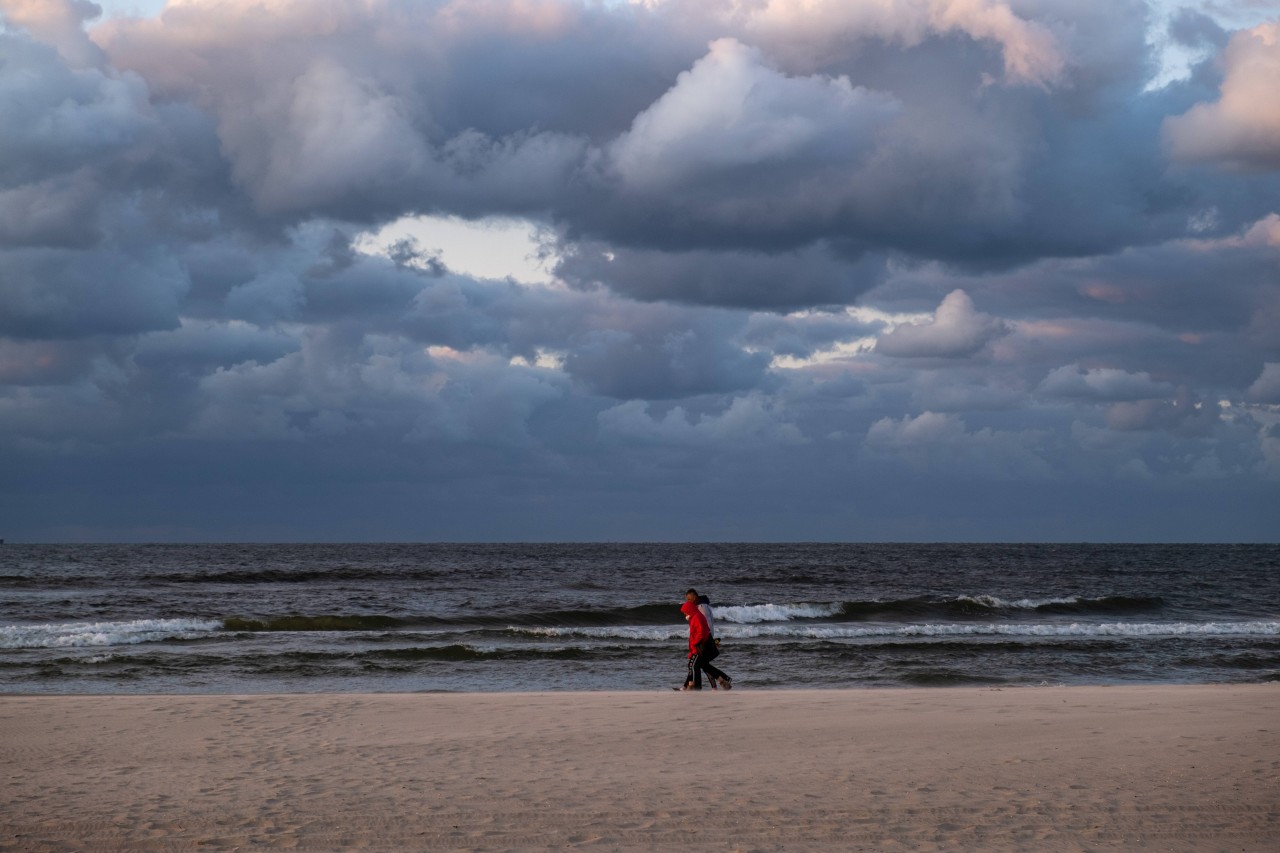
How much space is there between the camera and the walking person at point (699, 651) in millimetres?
16953

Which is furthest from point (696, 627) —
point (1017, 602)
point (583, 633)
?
point (1017, 602)

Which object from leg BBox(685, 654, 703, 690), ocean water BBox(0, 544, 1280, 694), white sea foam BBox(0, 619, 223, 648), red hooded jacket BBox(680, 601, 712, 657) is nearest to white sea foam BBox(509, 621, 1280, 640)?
ocean water BBox(0, 544, 1280, 694)

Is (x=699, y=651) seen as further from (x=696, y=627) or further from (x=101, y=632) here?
(x=101, y=632)

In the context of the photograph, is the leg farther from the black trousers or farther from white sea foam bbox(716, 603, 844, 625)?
white sea foam bbox(716, 603, 844, 625)

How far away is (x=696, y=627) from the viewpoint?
1695 centimetres

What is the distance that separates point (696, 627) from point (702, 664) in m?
0.67

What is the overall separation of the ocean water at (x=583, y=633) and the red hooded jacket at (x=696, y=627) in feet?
7.55

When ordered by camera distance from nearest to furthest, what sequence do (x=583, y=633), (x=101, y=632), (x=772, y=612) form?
(x=101, y=632) < (x=583, y=633) < (x=772, y=612)

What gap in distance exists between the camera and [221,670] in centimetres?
2058

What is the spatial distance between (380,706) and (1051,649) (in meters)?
17.4

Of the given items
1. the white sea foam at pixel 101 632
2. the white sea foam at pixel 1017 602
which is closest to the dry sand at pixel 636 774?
the white sea foam at pixel 101 632

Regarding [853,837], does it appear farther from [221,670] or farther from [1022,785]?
[221,670]

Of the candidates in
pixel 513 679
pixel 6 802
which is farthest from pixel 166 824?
pixel 513 679

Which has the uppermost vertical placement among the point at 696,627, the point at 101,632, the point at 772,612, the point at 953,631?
the point at 696,627
